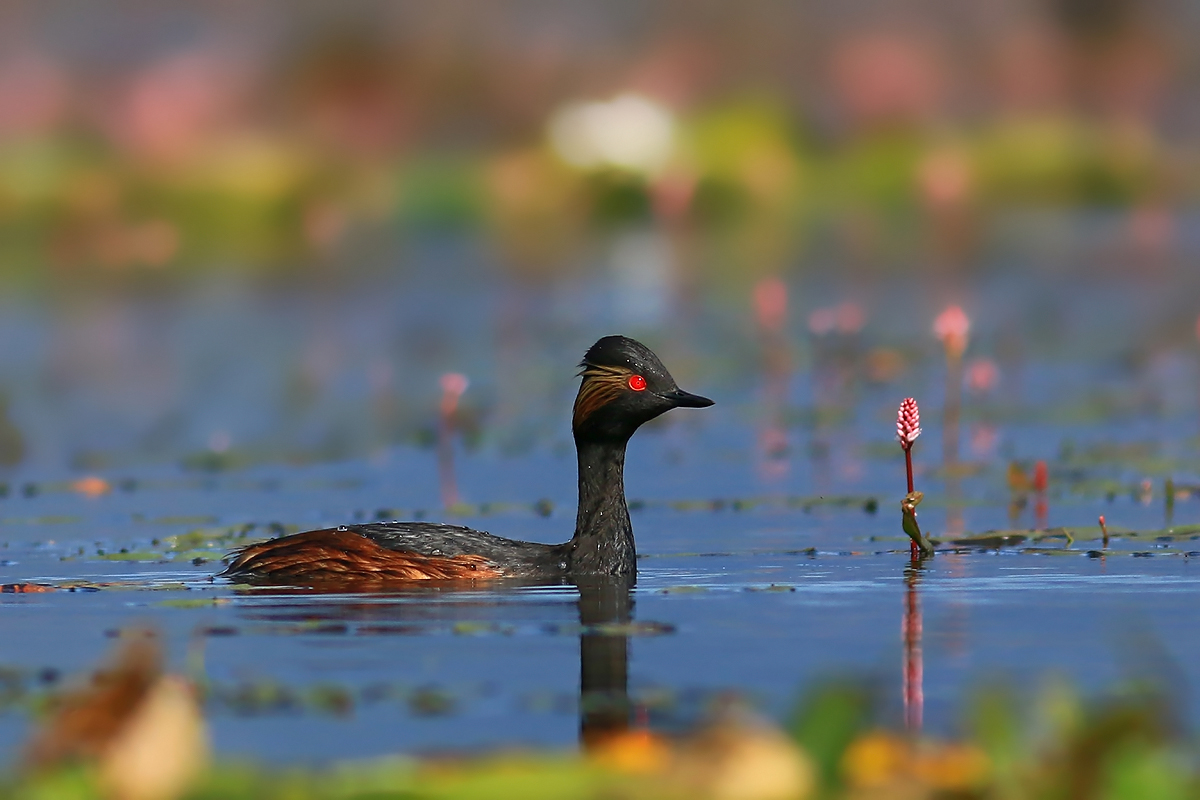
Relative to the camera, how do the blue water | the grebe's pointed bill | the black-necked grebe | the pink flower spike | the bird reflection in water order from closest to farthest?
the bird reflection in water < the blue water < the pink flower spike < the grebe's pointed bill < the black-necked grebe

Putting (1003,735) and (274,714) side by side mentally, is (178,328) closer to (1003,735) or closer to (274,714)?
(274,714)

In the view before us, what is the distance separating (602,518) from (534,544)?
425mm

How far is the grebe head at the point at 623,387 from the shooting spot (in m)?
15.0

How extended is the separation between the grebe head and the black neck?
7.1 inches

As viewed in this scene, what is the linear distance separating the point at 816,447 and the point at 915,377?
244 inches

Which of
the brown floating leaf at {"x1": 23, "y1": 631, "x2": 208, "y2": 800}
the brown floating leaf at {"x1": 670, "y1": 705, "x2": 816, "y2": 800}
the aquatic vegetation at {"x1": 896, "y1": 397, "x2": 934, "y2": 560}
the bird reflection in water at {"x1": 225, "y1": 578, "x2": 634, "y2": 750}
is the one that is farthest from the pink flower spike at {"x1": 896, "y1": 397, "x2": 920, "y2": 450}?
the brown floating leaf at {"x1": 23, "y1": 631, "x2": 208, "y2": 800}

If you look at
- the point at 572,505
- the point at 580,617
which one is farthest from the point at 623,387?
the point at 572,505

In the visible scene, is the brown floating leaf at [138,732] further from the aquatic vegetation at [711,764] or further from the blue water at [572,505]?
the blue water at [572,505]

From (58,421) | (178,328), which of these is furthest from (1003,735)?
(178,328)

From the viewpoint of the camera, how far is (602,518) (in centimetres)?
1502

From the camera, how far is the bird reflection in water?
9.89 m

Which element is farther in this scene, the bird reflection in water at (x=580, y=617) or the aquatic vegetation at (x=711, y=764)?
the bird reflection in water at (x=580, y=617)

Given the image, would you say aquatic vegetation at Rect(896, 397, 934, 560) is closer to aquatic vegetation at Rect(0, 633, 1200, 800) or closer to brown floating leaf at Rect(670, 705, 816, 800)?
aquatic vegetation at Rect(0, 633, 1200, 800)

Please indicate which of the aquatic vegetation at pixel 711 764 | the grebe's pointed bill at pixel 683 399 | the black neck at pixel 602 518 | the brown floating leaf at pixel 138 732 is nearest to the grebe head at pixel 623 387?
the grebe's pointed bill at pixel 683 399
